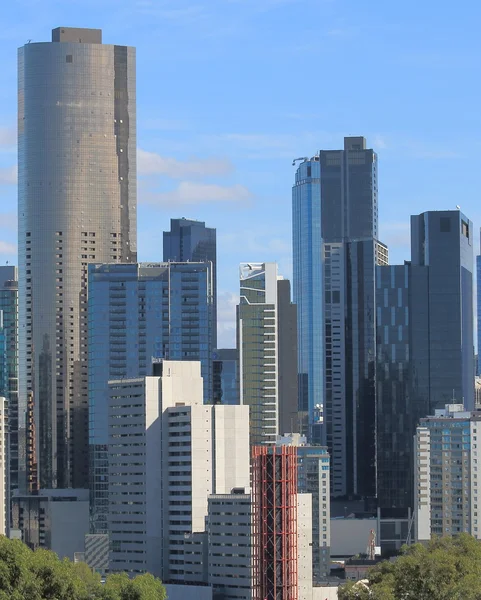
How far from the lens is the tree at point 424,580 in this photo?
150 m

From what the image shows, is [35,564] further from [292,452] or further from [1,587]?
[292,452]

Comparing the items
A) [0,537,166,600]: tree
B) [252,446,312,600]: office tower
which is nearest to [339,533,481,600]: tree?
[252,446,312,600]: office tower

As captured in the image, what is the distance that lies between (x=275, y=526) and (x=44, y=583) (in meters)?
19.9

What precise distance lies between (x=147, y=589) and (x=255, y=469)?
45.4 feet

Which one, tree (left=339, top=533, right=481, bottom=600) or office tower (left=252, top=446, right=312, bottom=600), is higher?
office tower (left=252, top=446, right=312, bottom=600)

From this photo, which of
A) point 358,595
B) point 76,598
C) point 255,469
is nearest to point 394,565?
point 358,595

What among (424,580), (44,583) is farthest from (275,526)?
(44,583)

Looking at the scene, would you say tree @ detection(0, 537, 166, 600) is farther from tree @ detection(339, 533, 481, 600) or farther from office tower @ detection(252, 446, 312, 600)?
tree @ detection(339, 533, 481, 600)

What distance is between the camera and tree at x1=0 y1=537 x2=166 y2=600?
5743 inches

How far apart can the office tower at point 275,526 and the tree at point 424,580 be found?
742 centimetres

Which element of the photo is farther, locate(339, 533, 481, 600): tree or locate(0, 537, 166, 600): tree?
locate(339, 533, 481, 600): tree

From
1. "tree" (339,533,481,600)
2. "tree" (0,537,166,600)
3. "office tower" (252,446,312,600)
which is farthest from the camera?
"office tower" (252,446,312,600)

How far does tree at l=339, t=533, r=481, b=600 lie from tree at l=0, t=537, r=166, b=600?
1878 centimetres

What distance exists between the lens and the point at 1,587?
14638 centimetres
